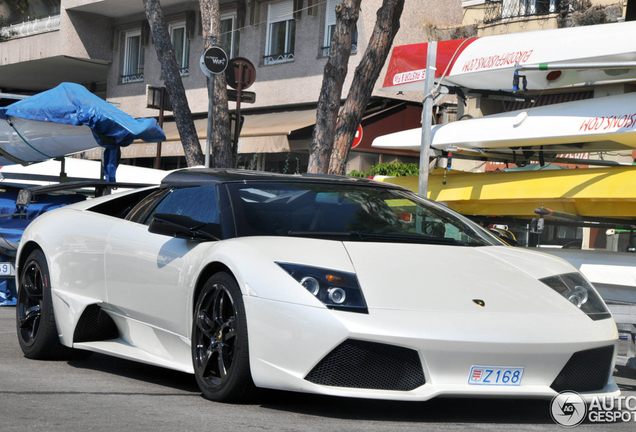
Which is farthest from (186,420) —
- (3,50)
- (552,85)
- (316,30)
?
(3,50)

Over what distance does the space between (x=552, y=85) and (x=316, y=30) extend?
506 inches

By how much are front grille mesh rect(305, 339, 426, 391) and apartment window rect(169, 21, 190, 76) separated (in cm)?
2271

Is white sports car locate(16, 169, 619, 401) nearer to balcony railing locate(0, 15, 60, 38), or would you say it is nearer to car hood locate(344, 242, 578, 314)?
car hood locate(344, 242, 578, 314)

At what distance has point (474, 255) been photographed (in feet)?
15.8

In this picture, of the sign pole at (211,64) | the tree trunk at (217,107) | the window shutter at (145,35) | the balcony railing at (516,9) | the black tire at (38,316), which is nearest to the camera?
the black tire at (38,316)

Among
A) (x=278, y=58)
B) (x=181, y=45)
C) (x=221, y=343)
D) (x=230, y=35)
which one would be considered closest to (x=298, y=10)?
(x=278, y=58)

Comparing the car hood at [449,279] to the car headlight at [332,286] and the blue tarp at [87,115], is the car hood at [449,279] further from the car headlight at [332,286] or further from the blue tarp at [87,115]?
the blue tarp at [87,115]

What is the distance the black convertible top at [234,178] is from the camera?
5.27 meters

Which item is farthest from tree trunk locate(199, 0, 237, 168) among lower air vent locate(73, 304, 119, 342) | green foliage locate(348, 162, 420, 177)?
lower air vent locate(73, 304, 119, 342)

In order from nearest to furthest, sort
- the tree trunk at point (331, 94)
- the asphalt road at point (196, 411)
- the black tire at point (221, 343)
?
the asphalt road at point (196, 411) → the black tire at point (221, 343) → the tree trunk at point (331, 94)

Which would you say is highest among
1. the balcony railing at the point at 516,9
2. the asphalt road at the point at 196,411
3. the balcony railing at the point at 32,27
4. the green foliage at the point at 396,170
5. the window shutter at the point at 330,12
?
the balcony railing at the point at 32,27

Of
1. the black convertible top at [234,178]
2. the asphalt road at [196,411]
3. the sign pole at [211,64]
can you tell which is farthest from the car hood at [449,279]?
the sign pole at [211,64]

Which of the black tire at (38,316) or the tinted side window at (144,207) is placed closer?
the tinted side window at (144,207)

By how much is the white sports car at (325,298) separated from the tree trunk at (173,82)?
950cm
